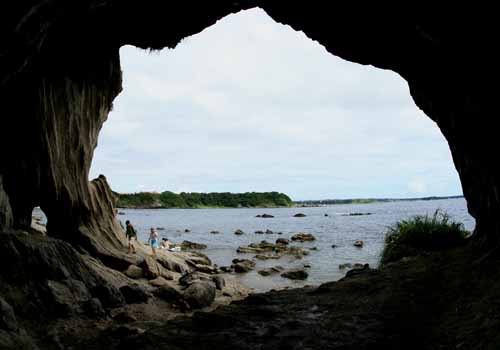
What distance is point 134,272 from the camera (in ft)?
48.6

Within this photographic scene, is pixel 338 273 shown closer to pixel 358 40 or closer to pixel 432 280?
pixel 432 280

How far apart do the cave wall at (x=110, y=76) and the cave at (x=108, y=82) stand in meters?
0.04

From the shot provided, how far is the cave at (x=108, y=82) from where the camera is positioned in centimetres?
758

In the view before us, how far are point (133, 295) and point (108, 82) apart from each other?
921cm

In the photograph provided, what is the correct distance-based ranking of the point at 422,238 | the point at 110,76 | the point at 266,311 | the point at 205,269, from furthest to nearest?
the point at 205,269, the point at 110,76, the point at 422,238, the point at 266,311

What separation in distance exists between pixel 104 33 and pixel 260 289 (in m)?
12.3

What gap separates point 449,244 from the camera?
13.8m

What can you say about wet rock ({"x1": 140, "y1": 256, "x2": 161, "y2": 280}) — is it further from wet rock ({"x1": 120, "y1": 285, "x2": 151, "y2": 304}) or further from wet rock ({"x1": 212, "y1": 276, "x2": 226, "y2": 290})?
wet rock ({"x1": 120, "y1": 285, "x2": 151, "y2": 304})

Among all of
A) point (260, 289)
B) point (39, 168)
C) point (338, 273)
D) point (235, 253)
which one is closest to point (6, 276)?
point (39, 168)

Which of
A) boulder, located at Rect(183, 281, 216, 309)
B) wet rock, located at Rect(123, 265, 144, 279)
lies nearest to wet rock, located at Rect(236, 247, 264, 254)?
wet rock, located at Rect(123, 265, 144, 279)

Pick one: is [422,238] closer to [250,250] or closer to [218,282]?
[218,282]

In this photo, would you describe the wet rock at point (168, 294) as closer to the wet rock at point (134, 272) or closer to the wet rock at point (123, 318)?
the wet rock at point (134, 272)

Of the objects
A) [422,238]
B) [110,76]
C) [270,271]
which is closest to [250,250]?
[270,271]

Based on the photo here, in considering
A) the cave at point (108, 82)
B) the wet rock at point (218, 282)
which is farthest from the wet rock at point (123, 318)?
the wet rock at point (218, 282)
